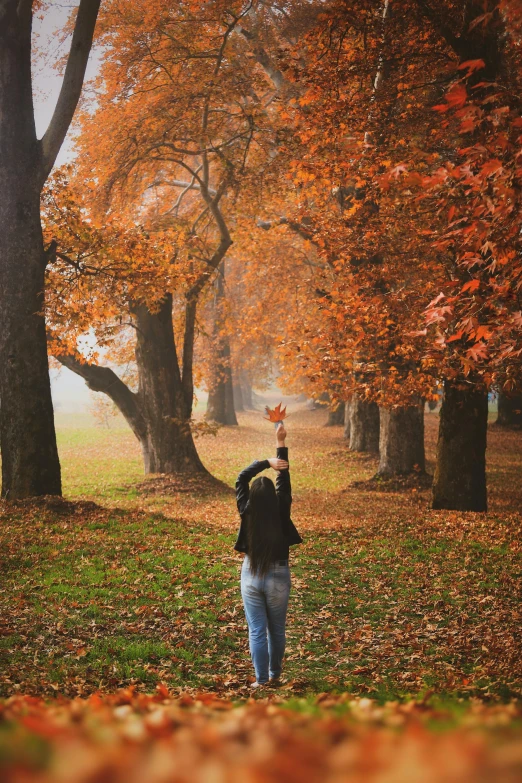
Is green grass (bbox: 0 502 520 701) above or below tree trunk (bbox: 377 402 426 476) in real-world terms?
below

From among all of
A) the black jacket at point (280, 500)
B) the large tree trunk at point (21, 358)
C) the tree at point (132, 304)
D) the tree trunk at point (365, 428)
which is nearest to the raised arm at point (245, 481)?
the black jacket at point (280, 500)

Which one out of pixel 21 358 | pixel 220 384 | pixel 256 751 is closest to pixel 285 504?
pixel 256 751

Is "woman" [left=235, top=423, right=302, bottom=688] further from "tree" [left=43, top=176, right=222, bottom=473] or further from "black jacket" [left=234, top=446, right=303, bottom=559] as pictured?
"tree" [left=43, top=176, right=222, bottom=473]

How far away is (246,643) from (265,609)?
193 centimetres

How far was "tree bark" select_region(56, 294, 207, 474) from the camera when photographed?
18.3 metres

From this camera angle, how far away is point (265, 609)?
5.72m

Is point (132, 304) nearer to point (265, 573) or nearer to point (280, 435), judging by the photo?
point (280, 435)

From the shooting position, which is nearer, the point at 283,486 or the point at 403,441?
the point at 283,486

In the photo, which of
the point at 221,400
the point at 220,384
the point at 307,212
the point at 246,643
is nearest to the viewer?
the point at 246,643

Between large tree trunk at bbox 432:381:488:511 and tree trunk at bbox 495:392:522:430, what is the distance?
1674 cm

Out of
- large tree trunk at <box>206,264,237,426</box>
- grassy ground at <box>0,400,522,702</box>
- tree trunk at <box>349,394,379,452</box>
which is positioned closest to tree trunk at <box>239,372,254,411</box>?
large tree trunk at <box>206,264,237,426</box>

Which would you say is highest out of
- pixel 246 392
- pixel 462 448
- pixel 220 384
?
pixel 220 384

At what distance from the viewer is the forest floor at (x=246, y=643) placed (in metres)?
1.49

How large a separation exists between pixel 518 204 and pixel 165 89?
13.0 meters
